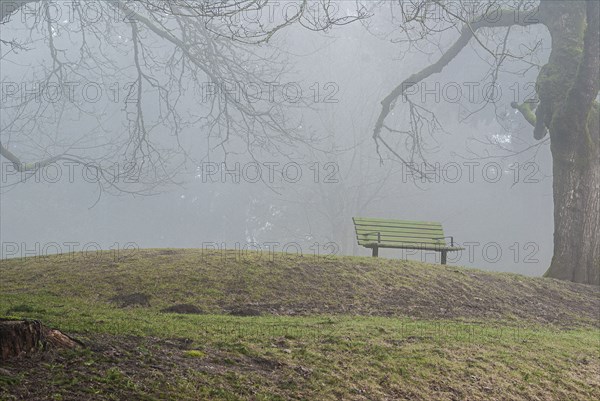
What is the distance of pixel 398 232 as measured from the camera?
521 inches

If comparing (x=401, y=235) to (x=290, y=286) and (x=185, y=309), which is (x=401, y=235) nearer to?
(x=290, y=286)

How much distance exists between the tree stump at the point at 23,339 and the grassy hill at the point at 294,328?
4.1 inches

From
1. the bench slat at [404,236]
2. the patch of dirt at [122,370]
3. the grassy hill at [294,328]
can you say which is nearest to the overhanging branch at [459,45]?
the bench slat at [404,236]

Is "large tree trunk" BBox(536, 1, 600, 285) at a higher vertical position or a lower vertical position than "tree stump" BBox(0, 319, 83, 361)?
higher

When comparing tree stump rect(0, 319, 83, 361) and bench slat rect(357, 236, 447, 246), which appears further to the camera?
bench slat rect(357, 236, 447, 246)

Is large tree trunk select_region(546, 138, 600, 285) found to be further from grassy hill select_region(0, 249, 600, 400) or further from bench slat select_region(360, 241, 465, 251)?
bench slat select_region(360, 241, 465, 251)

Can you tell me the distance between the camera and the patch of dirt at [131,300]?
817 cm

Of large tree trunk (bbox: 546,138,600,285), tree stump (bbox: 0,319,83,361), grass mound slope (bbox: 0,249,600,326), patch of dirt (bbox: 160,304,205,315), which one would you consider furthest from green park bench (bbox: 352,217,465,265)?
tree stump (bbox: 0,319,83,361)

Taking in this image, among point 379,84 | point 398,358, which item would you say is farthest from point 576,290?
point 379,84

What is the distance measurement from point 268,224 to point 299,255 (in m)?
34.8

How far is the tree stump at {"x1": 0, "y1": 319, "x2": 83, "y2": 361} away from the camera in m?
4.04

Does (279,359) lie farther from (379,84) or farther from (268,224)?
(268,224)

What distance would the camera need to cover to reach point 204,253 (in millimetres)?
11281

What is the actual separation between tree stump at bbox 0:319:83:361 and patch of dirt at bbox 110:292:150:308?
12.4ft
